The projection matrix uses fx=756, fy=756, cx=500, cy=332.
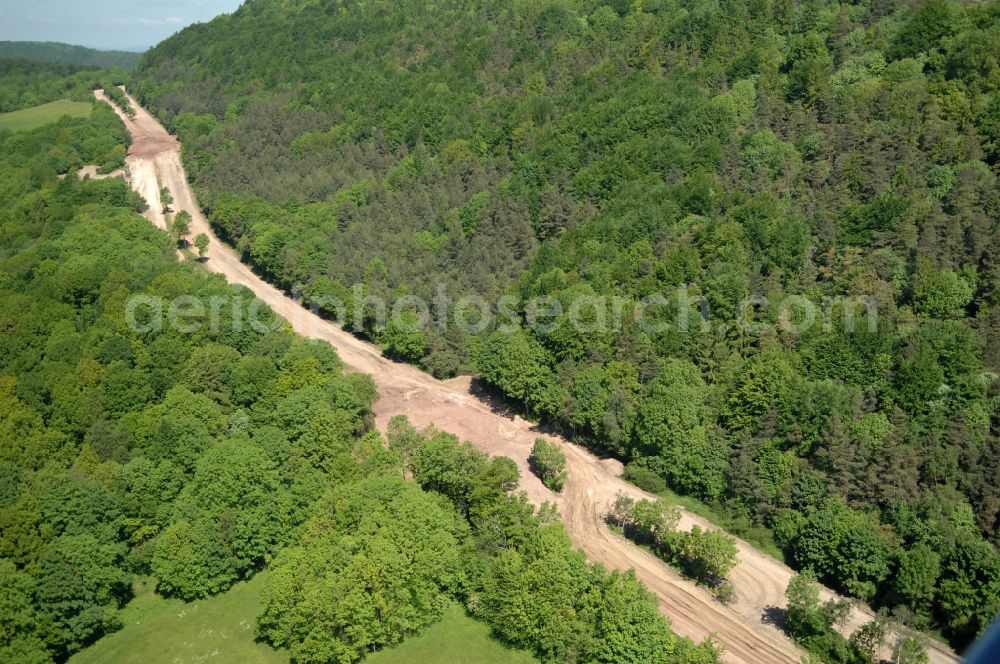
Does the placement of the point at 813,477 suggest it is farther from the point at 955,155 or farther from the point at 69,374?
the point at 69,374

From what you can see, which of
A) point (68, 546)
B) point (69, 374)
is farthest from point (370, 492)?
point (69, 374)

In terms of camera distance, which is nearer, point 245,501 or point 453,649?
point 453,649

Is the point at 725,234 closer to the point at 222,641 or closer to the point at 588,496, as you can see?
the point at 588,496

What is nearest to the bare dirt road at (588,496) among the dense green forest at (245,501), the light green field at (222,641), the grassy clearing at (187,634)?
the dense green forest at (245,501)

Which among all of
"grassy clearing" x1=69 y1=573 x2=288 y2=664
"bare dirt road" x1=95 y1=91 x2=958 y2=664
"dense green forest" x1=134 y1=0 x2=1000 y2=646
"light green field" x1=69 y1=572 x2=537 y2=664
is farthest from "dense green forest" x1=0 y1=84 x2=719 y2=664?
"dense green forest" x1=134 y1=0 x2=1000 y2=646

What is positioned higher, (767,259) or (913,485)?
(767,259)

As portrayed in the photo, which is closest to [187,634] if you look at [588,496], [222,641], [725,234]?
[222,641]
